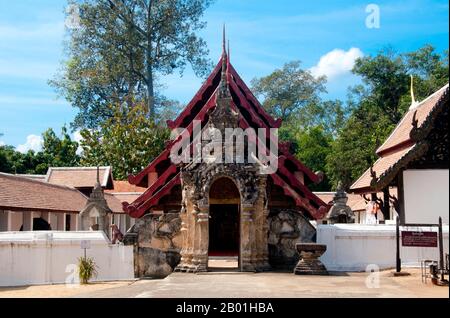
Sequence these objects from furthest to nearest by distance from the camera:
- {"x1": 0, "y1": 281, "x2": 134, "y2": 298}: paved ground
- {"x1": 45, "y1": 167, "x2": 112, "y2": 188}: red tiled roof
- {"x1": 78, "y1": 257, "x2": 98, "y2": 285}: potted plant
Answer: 1. {"x1": 45, "y1": 167, "x2": 112, "y2": 188}: red tiled roof
2. {"x1": 78, "y1": 257, "x2": 98, "y2": 285}: potted plant
3. {"x1": 0, "y1": 281, "x2": 134, "y2": 298}: paved ground

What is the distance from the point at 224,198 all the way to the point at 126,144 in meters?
23.8

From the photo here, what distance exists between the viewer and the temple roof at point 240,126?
58.2ft

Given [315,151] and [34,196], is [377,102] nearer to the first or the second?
[315,151]

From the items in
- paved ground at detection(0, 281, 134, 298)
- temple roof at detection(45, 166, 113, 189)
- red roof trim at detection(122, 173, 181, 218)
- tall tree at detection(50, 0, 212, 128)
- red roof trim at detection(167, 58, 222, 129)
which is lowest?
paved ground at detection(0, 281, 134, 298)

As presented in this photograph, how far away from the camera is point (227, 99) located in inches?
667

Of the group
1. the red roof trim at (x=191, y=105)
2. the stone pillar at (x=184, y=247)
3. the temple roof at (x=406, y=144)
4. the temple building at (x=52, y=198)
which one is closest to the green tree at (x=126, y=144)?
the temple building at (x=52, y=198)

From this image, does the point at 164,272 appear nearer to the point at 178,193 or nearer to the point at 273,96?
the point at 178,193

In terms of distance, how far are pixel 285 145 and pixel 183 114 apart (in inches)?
149

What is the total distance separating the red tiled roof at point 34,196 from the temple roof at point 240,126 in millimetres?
7391

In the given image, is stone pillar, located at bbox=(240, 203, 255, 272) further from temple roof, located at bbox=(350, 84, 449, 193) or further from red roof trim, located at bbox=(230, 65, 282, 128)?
red roof trim, located at bbox=(230, 65, 282, 128)

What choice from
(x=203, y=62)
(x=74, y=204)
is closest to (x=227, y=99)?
(x=74, y=204)

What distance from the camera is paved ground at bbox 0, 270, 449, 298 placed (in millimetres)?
11719

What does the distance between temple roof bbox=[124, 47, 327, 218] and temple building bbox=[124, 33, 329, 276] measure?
3cm

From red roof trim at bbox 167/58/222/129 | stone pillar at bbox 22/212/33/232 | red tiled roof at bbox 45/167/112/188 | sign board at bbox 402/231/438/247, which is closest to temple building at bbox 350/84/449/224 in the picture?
sign board at bbox 402/231/438/247
